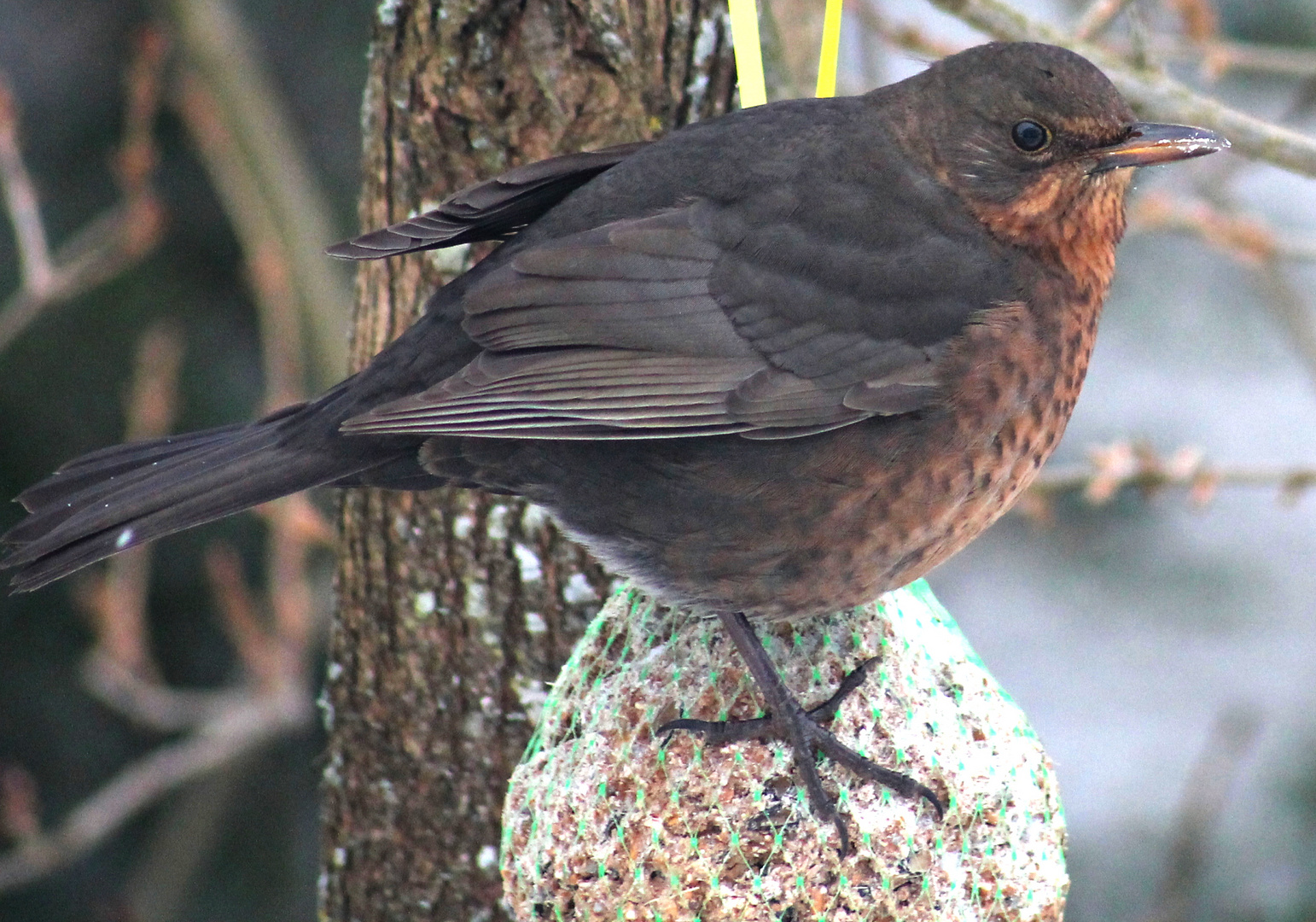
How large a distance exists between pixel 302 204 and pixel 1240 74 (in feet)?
11.6

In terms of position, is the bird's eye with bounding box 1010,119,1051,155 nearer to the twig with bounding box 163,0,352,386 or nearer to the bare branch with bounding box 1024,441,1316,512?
the bare branch with bounding box 1024,441,1316,512

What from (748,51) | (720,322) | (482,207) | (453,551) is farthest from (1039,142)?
(453,551)

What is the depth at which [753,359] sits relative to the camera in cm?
270

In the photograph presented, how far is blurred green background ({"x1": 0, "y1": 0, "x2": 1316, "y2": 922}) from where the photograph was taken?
5672 millimetres

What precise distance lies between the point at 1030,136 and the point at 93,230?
2.80 m

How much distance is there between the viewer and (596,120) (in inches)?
119

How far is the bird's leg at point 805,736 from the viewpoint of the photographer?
2451 millimetres

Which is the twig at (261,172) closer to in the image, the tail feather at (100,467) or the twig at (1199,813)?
the tail feather at (100,467)

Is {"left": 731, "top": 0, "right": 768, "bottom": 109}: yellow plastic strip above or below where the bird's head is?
above

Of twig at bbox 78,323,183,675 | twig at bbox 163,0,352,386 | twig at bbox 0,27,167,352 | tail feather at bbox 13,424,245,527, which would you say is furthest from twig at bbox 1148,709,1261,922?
twig at bbox 0,27,167,352

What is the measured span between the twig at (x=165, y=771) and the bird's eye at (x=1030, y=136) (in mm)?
2730

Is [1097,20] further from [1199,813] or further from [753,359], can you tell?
[1199,813]

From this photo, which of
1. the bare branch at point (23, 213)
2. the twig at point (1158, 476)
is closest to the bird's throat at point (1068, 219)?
the twig at point (1158, 476)

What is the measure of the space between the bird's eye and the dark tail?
3.84 ft
